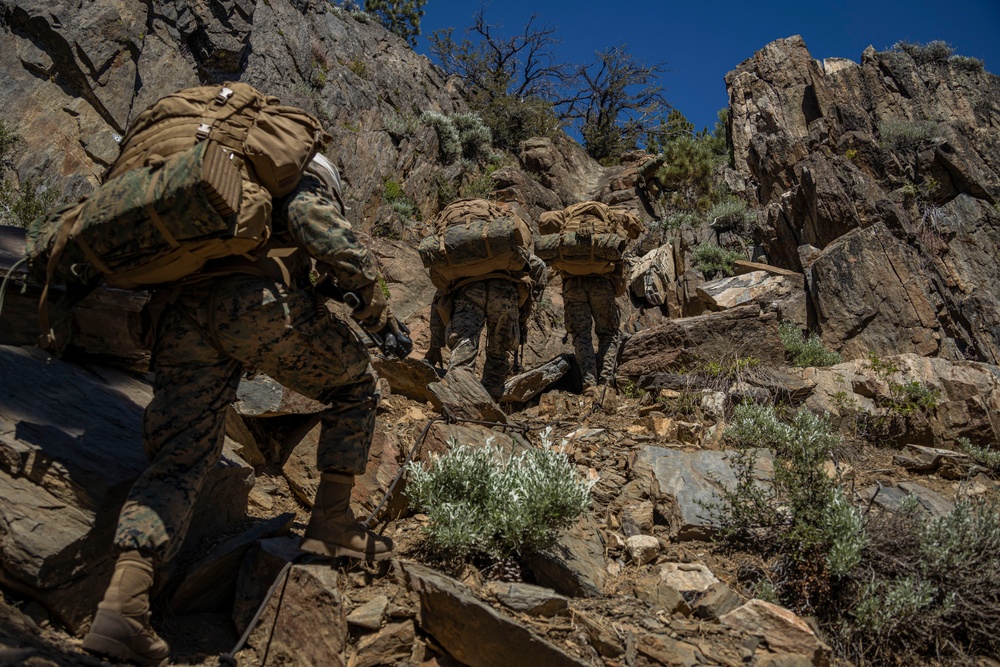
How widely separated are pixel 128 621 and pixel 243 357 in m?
1.07

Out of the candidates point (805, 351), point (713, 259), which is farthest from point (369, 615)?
point (713, 259)

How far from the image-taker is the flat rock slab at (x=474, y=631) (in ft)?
8.39

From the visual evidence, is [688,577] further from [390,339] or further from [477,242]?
[477,242]

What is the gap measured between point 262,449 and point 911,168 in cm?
1773

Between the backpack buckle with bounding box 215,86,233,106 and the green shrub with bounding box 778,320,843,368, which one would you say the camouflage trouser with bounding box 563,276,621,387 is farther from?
A: the backpack buckle with bounding box 215,86,233,106

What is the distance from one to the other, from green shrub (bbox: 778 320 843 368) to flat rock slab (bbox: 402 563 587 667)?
630cm

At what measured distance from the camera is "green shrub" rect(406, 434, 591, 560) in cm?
315

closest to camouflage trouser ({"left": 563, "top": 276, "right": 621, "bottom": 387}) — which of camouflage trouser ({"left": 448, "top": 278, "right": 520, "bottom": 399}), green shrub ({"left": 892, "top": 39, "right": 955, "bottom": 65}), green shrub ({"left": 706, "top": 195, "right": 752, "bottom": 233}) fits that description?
camouflage trouser ({"left": 448, "top": 278, "right": 520, "bottom": 399})

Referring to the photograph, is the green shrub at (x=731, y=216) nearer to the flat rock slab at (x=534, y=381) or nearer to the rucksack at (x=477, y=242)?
the flat rock slab at (x=534, y=381)

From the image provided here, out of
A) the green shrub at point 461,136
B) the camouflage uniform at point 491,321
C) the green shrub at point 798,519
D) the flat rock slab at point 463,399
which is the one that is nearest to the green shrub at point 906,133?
the green shrub at point 461,136

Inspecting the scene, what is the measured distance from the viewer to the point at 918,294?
923 centimetres

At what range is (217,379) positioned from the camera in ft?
9.06

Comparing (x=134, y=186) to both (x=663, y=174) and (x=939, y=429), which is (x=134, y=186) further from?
(x=663, y=174)

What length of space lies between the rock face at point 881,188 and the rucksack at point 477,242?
5543 millimetres
